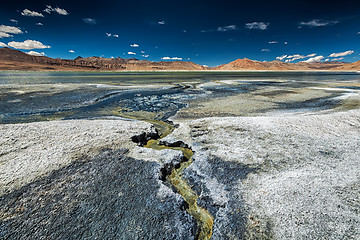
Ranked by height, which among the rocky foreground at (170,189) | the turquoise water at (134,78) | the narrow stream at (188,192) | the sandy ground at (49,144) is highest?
the turquoise water at (134,78)

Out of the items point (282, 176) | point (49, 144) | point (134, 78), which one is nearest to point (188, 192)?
point (282, 176)

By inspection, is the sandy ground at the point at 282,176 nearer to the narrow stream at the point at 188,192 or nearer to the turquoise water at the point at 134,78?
the narrow stream at the point at 188,192

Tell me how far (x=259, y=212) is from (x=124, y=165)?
3033mm

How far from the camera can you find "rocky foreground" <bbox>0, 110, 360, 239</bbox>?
268 centimetres

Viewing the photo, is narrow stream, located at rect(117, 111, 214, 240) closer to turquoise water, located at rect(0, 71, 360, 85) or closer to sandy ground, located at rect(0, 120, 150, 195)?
sandy ground, located at rect(0, 120, 150, 195)

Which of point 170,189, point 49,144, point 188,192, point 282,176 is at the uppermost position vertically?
point 49,144

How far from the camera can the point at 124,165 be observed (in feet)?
14.1

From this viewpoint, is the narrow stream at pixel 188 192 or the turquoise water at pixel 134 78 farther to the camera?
the turquoise water at pixel 134 78

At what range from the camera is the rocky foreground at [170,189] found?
2.68 metres

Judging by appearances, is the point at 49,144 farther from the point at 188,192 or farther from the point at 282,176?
Result: the point at 282,176

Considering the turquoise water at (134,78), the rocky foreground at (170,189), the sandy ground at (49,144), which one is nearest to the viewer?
the rocky foreground at (170,189)

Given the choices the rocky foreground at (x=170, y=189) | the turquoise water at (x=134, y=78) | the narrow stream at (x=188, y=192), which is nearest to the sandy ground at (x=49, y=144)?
the rocky foreground at (x=170, y=189)

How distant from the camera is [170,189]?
355 centimetres

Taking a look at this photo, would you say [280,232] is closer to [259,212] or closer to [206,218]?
[259,212]
